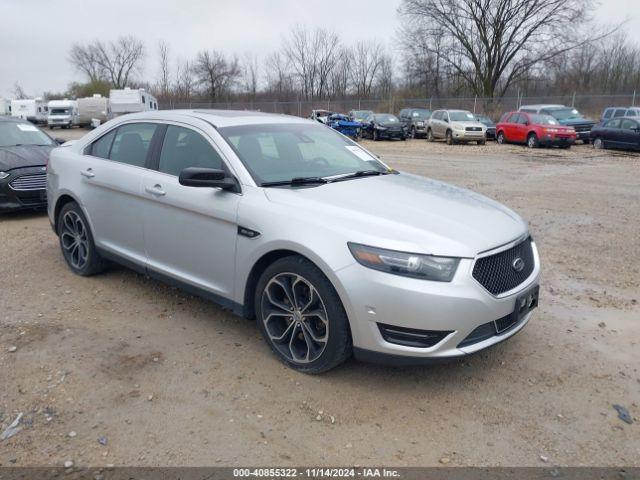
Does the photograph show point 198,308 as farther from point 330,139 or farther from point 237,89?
point 237,89

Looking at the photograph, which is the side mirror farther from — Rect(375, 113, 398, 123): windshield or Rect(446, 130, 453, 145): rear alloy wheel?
Rect(375, 113, 398, 123): windshield

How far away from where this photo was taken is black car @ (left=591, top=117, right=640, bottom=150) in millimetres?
20500

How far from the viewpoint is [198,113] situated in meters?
4.60

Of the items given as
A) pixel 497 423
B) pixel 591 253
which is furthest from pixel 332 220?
pixel 591 253

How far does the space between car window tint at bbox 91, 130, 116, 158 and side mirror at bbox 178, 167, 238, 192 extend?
176cm

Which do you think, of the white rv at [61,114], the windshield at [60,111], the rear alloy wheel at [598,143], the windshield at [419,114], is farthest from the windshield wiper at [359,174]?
the windshield at [60,111]

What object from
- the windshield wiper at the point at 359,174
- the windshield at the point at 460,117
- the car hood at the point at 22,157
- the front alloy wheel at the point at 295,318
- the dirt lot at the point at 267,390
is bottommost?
the dirt lot at the point at 267,390

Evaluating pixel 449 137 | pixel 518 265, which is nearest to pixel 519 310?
pixel 518 265

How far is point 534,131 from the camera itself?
2327 centimetres

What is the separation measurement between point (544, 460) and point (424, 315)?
94cm

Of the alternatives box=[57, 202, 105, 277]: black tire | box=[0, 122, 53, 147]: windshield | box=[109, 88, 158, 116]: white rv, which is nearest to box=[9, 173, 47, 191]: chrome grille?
box=[0, 122, 53, 147]: windshield

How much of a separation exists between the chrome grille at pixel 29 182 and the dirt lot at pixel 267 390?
322 centimetres

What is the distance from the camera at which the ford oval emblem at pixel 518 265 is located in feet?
11.1

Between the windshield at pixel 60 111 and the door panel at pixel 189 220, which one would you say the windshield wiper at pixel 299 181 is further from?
the windshield at pixel 60 111
